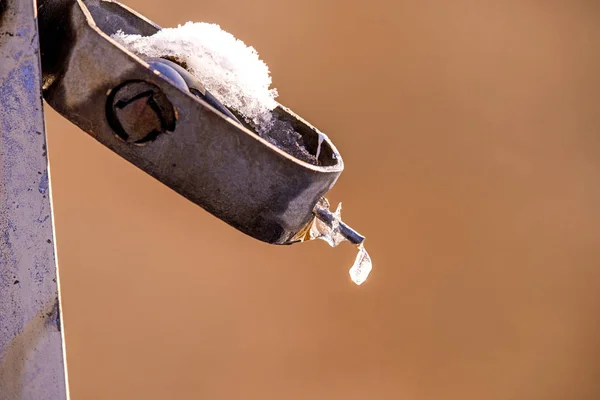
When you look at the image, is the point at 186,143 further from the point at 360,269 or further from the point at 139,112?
the point at 360,269

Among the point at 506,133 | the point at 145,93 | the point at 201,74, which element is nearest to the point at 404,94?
the point at 506,133

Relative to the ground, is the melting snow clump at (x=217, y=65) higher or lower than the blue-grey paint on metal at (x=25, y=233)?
higher

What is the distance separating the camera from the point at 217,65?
0.38 meters

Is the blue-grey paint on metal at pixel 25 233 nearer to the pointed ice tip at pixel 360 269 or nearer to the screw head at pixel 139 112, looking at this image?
the screw head at pixel 139 112

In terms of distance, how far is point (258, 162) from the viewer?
0.28 m

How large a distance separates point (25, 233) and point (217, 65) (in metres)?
0.15

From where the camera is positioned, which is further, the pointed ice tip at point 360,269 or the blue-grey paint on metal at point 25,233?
the pointed ice tip at point 360,269

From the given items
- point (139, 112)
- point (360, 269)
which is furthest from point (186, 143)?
point (360, 269)

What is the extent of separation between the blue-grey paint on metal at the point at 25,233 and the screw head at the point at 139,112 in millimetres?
33

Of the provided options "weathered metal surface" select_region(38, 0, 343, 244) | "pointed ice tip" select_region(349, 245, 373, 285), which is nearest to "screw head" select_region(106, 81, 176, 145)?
"weathered metal surface" select_region(38, 0, 343, 244)

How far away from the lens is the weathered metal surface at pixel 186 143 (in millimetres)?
270

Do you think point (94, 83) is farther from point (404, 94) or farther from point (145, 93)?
point (404, 94)

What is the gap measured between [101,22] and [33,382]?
0.62 feet

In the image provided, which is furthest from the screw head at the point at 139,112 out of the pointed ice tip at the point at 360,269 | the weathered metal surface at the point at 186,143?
the pointed ice tip at the point at 360,269
